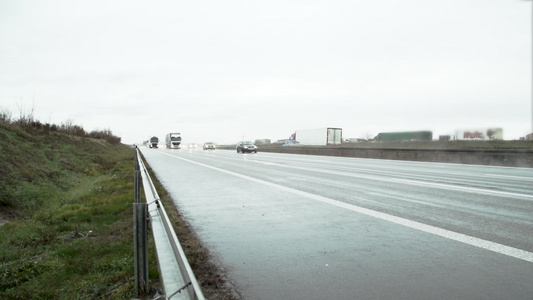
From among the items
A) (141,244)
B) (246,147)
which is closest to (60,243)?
(141,244)

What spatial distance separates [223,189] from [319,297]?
8.37 m

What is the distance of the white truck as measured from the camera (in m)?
62.1

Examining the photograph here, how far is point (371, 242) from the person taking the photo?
17.5 feet

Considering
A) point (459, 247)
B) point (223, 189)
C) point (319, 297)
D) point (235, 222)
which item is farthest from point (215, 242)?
point (223, 189)

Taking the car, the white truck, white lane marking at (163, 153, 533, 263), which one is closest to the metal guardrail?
white lane marking at (163, 153, 533, 263)

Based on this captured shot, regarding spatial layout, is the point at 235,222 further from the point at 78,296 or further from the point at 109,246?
the point at 78,296

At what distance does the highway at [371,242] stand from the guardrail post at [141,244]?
0.92 m

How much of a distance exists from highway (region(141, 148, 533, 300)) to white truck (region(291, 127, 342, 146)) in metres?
52.0

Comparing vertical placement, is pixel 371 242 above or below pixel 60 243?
above

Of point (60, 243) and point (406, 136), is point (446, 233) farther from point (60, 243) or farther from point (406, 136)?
point (406, 136)

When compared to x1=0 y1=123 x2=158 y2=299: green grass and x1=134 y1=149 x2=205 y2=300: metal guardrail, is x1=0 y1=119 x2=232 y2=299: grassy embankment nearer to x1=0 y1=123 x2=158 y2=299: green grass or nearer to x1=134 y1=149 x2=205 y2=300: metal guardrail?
x1=0 y1=123 x2=158 y2=299: green grass

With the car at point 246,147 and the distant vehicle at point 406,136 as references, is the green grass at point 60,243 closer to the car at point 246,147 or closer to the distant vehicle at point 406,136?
the car at point 246,147

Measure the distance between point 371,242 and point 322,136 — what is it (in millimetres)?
59110

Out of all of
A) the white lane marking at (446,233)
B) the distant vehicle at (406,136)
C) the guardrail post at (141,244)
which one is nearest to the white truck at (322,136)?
the distant vehicle at (406,136)
